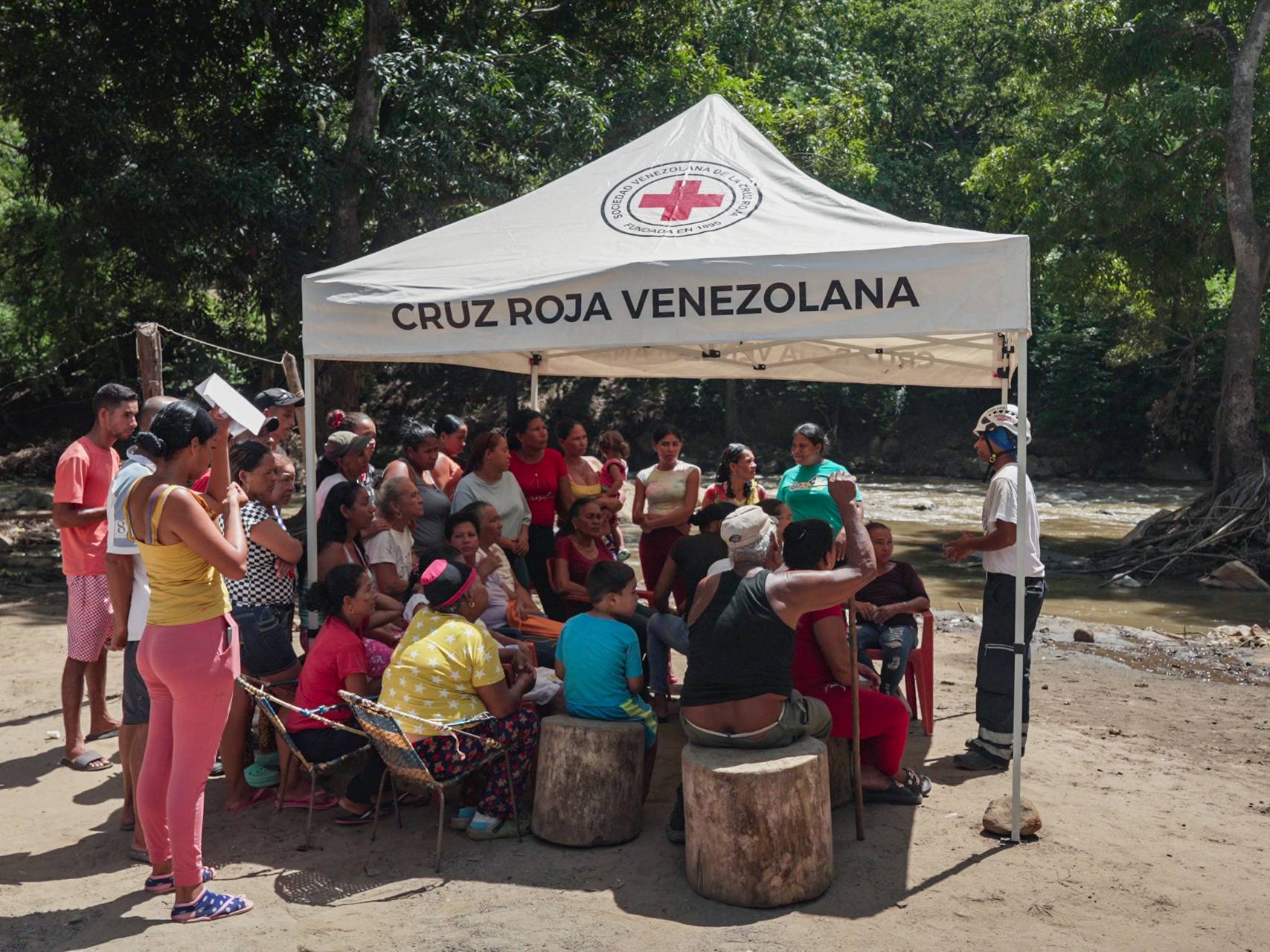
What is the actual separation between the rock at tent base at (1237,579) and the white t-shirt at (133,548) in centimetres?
1280

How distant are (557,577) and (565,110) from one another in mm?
9080

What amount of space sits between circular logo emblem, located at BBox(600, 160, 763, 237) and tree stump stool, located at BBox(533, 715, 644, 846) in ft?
7.70

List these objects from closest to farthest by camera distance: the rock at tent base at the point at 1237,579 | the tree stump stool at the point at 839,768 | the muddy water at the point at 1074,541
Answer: the tree stump stool at the point at 839,768, the muddy water at the point at 1074,541, the rock at tent base at the point at 1237,579

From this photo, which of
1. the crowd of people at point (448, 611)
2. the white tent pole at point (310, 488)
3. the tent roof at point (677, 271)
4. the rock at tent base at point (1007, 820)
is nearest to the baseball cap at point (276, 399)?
the crowd of people at point (448, 611)

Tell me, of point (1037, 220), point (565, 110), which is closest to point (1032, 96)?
point (1037, 220)

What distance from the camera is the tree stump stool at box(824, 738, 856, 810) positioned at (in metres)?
5.21

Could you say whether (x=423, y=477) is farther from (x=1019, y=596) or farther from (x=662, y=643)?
(x=1019, y=596)

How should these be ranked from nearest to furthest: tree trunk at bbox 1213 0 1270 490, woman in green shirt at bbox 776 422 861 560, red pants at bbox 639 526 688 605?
woman in green shirt at bbox 776 422 861 560 → red pants at bbox 639 526 688 605 → tree trunk at bbox 1213 0 1270 490

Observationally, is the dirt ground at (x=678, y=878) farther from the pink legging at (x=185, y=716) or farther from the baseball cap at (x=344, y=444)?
the baseball cap at (x=344, y=444)

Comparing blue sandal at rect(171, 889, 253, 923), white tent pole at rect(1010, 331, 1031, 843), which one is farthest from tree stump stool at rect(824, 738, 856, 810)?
blue sandal at rect(171, 889, 253, 923)

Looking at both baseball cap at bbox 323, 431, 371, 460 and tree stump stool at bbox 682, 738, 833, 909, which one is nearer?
tree stump stool at bbox 682, 738, 833, 909

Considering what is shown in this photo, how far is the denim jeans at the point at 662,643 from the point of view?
6.00m

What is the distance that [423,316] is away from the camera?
5527 millimetres

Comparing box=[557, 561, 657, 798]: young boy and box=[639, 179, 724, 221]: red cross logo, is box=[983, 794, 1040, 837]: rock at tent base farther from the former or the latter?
box=[639, 179, 724, 221]: red cross logo
